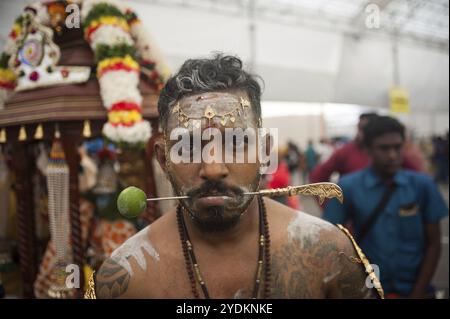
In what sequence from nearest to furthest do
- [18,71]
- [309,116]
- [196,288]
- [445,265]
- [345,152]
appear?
[196,288] < [18,71] < [345,152] < [445,265] < [309,116]

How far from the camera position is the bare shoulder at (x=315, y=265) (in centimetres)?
141

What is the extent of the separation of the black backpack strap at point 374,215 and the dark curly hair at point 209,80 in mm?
1403

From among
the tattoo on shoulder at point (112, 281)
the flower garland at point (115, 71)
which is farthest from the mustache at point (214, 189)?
the flower garland at point (115, 71)

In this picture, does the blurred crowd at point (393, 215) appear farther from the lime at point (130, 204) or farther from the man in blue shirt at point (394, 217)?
the lime at point (130, 204)

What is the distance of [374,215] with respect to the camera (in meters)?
2.52

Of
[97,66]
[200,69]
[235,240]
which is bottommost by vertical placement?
[235,240]

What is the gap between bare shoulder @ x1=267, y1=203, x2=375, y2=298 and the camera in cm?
141

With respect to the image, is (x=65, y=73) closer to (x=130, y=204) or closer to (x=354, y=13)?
(x=130, y=204)

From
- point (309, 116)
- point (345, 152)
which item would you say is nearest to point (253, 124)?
point (345, 152)

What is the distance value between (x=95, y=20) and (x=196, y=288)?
2.32 metres

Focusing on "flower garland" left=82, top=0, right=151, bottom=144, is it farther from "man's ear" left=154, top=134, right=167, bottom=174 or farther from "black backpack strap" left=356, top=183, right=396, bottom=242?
"black backpack strap" left=356, top=183, right=396, bottom=242

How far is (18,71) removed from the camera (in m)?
3.17

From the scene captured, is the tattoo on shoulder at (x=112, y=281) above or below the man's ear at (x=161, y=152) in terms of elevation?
below
